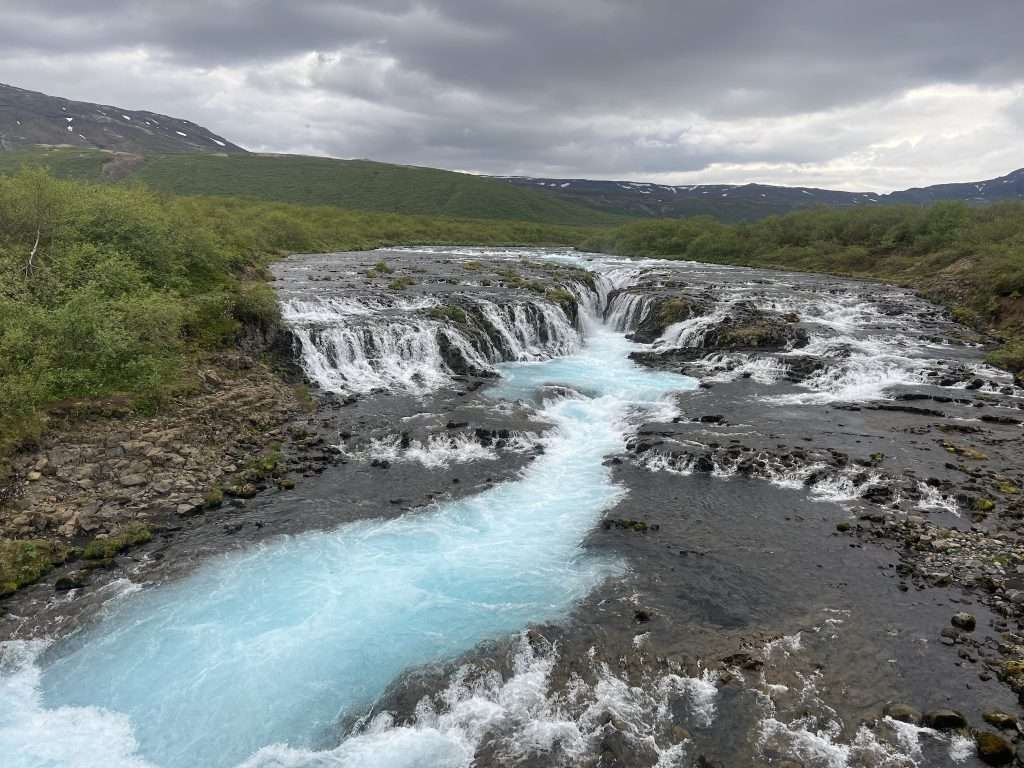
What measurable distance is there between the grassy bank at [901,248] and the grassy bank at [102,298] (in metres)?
39.1

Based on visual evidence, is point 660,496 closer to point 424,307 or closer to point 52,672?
A: point 52,672

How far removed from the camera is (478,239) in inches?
4508

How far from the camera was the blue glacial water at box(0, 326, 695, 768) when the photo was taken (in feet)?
33.3

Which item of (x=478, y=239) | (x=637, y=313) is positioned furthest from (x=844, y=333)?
(x=478, y=239)

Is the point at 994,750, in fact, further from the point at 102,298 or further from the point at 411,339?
the point at 102,298

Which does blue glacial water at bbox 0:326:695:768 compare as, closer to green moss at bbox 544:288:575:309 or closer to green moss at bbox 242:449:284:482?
green moss at bbox 242:449:284:482

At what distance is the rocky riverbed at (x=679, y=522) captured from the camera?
10.3m

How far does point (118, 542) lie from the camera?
15.0 m

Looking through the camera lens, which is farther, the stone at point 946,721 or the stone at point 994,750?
the stone at point 946,721

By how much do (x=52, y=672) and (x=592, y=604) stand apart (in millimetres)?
11038

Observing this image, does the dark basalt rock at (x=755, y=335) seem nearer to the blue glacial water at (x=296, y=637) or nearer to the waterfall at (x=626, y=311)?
the waterfall at (x=626, y=311)

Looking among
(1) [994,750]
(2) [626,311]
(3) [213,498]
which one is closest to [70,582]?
(3) [213,498]

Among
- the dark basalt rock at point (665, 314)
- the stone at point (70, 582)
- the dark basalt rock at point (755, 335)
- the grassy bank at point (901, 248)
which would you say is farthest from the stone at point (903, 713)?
the dark basalt rock at point (665, 314)

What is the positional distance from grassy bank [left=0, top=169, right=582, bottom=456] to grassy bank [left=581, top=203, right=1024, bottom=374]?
128 feet
